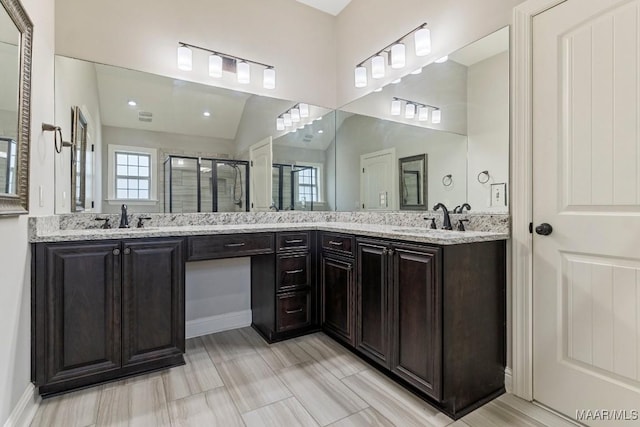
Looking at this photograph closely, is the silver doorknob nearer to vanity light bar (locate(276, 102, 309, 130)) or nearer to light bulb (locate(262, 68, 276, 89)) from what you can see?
vanity light bar (locate(276, 102, 309, 130))

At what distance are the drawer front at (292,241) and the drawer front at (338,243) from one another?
16 centimetres

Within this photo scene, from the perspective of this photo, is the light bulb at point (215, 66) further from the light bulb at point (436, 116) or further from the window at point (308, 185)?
the light bulb at point (436, 116)

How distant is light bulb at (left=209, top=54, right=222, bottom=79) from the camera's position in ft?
8.62

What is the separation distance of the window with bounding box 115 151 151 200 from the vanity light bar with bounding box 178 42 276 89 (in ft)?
2.69

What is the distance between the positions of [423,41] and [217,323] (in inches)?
109

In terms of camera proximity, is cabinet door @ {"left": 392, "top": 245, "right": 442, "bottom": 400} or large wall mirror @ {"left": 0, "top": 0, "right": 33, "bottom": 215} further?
cabinet door @ {"left": 392, "top": 245, "right": 442, "bottom": 400}

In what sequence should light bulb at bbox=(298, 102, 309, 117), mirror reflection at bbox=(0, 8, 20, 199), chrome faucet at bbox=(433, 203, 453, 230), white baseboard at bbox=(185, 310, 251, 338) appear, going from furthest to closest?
light bulb at bbox=(298, 102, 309, 117), white baseboard at bbox=(185, 310, 251, 338), chrome faucet at bbox=(433, 203, 453, 230), mirror reflection at bbox=(0, 8, 20, 199)

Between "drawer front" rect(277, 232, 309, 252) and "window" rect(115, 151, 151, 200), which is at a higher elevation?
"window" rect(115, 151, 151, 200)

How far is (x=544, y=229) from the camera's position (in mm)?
1622

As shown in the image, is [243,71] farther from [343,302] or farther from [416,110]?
[343,302]

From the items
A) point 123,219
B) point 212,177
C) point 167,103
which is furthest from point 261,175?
point 123,219

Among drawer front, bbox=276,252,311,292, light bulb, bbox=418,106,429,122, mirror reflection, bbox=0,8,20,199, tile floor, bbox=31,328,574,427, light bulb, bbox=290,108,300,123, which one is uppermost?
light bulb, bbox=290,108,300,123

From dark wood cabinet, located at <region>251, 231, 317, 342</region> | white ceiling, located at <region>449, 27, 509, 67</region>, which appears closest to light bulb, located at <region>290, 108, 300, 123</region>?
dark wood cabinet, located at <region>251, 231, 317, 342</region>

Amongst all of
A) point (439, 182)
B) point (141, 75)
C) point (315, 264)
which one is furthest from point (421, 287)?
point (141, 75)
